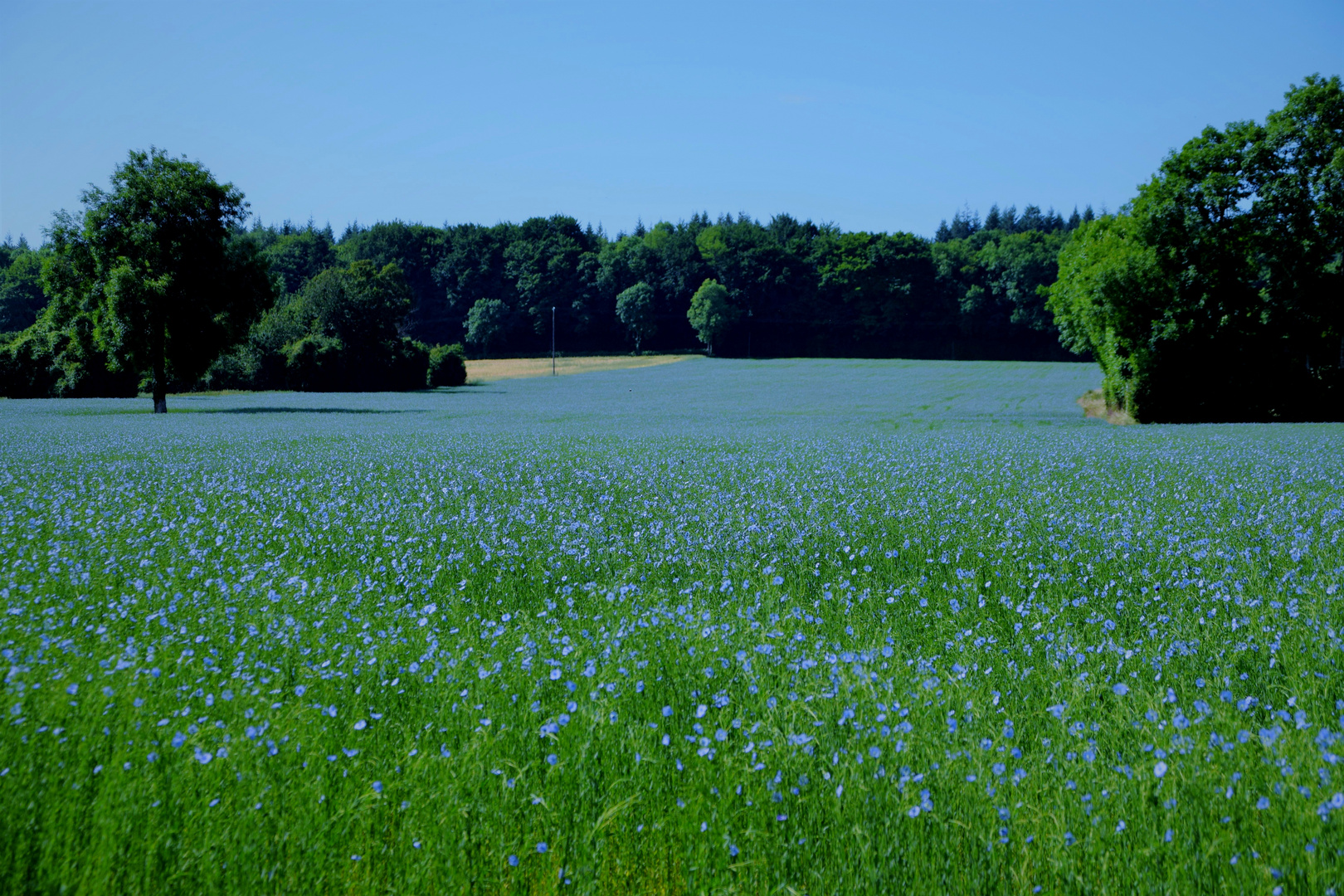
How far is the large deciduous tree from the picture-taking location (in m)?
36.5

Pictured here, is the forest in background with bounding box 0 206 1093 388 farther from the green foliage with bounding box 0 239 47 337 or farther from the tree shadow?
the tree shadow

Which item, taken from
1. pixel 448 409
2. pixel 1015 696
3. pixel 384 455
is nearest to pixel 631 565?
pixel 1015 696

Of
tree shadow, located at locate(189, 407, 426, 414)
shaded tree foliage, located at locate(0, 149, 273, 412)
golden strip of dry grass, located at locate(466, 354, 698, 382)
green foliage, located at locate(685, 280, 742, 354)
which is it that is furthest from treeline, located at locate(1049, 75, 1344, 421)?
green foliage, located at locate(685, 280, 742, 354)

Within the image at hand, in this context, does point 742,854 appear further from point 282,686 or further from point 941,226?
point 941,226

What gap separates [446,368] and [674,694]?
7365 cm

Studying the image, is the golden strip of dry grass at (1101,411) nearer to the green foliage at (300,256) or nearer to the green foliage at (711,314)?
the green foliage at (711,314)

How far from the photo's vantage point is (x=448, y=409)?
150 ft

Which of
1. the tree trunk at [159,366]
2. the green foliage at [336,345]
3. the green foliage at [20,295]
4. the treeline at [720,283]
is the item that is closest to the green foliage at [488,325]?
the treeline at [720,283]

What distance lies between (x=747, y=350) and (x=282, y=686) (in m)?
105

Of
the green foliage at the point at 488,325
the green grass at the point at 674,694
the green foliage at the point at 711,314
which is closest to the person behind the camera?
the green grass at the point at 674,694

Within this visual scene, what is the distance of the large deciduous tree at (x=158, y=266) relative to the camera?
36.5m

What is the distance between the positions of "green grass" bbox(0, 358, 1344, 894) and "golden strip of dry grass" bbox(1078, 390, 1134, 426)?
2949cm

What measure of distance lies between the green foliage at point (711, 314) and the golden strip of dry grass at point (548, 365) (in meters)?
3.85

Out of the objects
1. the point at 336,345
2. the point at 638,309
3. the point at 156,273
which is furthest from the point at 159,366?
the point at 638,309
